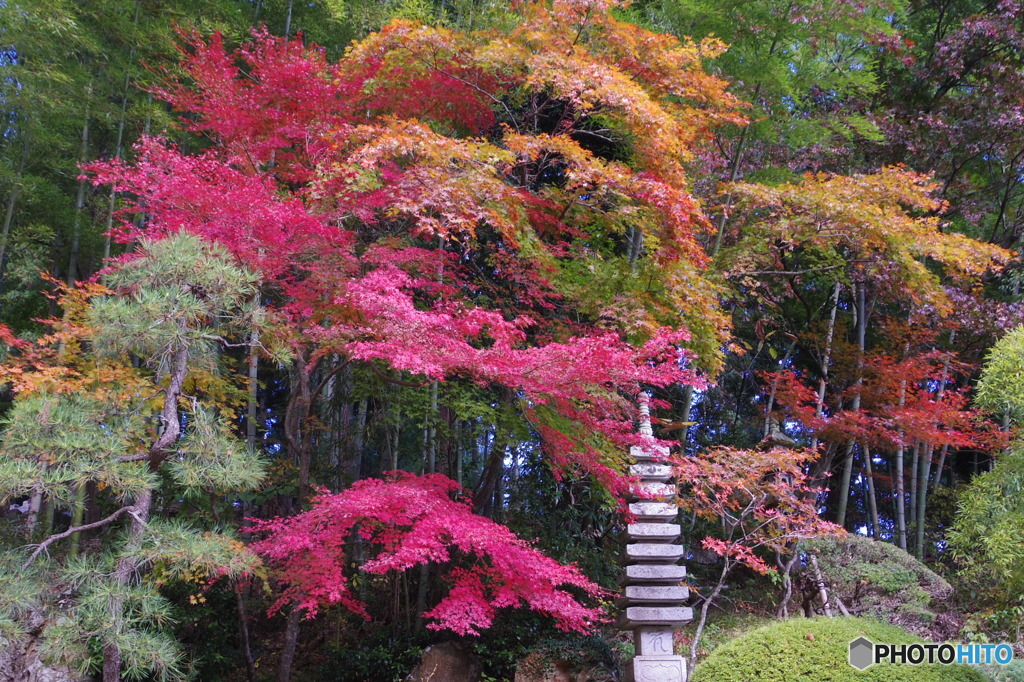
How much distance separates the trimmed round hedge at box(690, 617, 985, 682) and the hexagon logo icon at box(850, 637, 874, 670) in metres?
0.03

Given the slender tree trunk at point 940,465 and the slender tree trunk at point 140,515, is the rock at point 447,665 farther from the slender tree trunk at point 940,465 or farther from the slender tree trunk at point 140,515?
the slender tree trunk at point 940,465

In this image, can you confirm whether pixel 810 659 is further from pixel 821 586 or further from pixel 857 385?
pixel 857 385

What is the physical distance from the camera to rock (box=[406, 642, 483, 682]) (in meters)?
6.55

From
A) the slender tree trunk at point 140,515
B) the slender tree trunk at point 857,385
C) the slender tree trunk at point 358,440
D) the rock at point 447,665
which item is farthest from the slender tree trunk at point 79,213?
the slender tree trunk at point 857,385

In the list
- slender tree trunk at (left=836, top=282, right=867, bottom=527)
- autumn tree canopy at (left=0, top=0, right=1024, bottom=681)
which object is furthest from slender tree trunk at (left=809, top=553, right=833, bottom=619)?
slender tree trunk at (left=836, top=282, right=867, bottom=527)

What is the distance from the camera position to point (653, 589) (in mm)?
5891

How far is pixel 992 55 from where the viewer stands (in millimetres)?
9695

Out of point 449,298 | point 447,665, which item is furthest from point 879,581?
point 449,298

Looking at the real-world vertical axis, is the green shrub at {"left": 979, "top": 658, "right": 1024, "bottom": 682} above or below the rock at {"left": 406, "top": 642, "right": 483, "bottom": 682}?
above

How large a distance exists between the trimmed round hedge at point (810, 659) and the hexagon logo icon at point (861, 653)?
29mm

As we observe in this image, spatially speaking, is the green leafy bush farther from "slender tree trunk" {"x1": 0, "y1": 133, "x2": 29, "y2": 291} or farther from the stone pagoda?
"slender tree trunk" {"x1": 0, "y1": 133, "x2": 29, "y2": 291}

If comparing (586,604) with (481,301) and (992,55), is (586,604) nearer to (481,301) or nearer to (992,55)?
(481,301)

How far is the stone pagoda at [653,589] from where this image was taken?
5.82 metres

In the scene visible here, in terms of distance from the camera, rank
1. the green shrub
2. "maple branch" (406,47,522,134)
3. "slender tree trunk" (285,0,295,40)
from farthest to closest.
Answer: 1. "slender tree trunk" (285,0,295,40)
2. "maple branch" (406,47,522,134)
3. the green shrub
